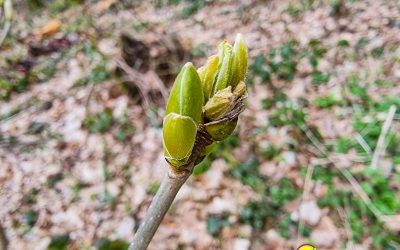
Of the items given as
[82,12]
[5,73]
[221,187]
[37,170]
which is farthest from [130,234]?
[82,12]

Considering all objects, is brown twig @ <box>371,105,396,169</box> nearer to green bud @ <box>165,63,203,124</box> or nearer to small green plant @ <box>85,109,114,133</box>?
small green plant @ <box>85,109,114,133</box>

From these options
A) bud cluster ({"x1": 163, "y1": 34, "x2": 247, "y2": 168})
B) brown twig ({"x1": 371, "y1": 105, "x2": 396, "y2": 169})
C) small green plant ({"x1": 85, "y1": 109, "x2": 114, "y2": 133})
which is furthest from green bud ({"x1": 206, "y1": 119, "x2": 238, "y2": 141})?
small green plant ({"x1": 85, "y1": 109, "x2": 114, "y2": 133})

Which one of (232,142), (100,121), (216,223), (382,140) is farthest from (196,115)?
(100,121)

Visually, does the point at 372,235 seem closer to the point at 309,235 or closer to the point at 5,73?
the point at 309,235

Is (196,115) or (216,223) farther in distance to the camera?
(216,223)

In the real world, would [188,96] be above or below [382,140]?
above

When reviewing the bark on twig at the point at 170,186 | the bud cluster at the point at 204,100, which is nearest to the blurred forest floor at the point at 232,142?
the bark on twig at the point at 170,186

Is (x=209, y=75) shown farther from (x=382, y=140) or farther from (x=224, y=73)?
(x=382, y=140)

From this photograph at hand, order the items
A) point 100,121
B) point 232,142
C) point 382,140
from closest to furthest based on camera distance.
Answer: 1. point 382,140
2. point 232,142
3. point 100,121

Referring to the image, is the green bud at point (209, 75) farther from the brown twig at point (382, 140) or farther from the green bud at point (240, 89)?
the brown twig at point (382, 140)
